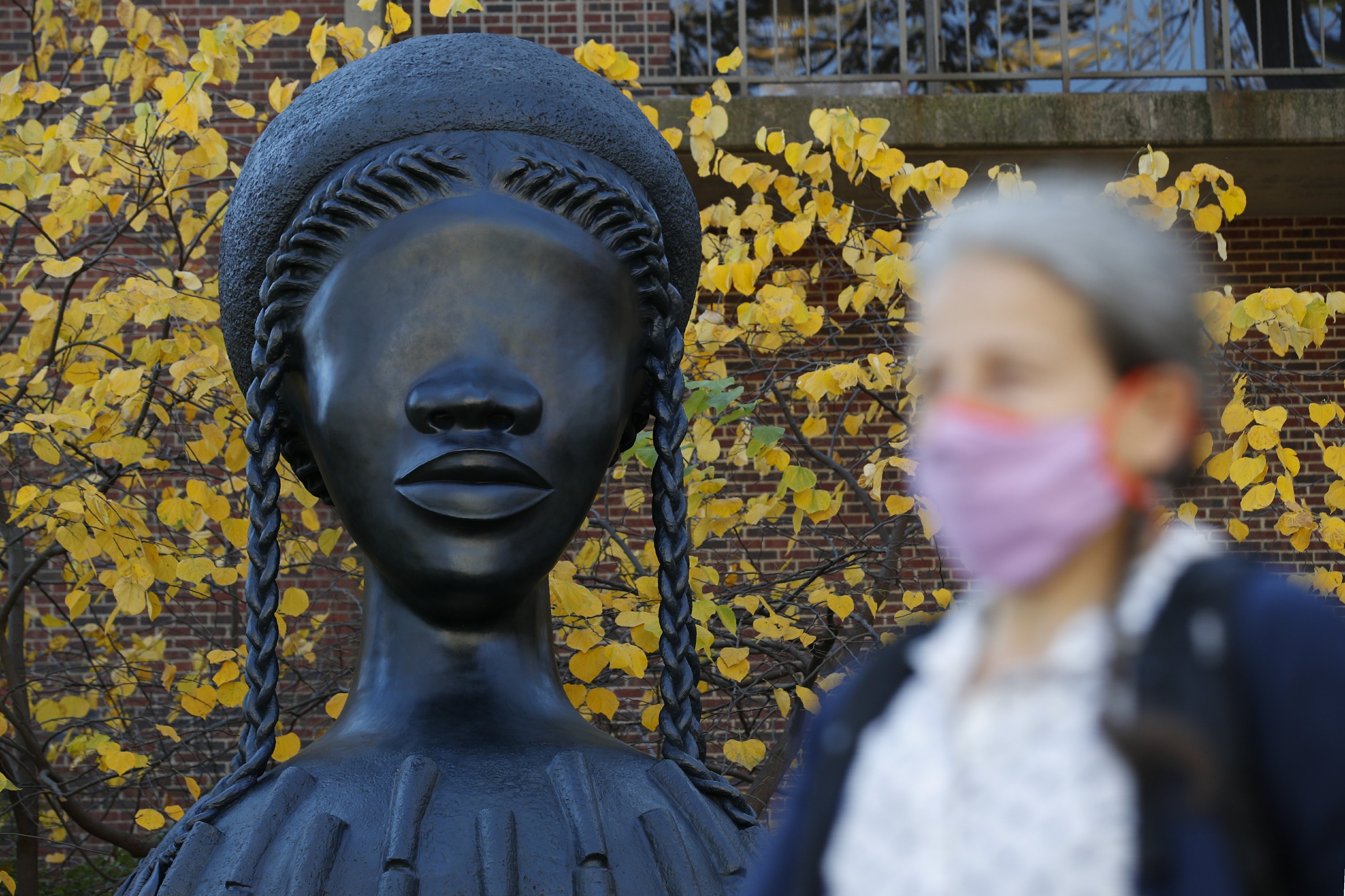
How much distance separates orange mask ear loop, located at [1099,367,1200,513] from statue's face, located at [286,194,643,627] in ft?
4.45

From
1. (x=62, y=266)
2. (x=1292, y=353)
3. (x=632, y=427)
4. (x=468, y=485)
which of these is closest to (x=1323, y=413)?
(x=632, y=427)

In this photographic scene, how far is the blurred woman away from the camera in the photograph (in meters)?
0.66

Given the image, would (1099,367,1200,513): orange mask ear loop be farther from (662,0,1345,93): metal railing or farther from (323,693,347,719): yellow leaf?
(662,0,1345,93): metal railing

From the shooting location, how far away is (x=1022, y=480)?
27.4 inches

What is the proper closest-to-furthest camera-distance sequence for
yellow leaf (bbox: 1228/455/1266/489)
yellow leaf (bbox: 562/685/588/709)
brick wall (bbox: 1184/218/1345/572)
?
yellow leaf (bbox: 1228/455/1266/489) → yellow leaf (bbox: 562/685/588/709) → brick wall (bbox: 1184/218/1345/572)

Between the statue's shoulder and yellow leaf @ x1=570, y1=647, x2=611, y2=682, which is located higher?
the statue's shoulder

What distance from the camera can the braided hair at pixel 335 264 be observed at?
7.06 feet

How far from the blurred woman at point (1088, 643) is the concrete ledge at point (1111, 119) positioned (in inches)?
285

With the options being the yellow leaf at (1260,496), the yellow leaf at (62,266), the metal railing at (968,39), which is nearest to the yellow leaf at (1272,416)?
the yellow leaf at (1260,496)

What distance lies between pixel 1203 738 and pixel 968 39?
8104 mm

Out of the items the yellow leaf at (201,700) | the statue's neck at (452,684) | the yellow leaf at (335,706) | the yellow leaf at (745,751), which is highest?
the statue's neck at (452,684)

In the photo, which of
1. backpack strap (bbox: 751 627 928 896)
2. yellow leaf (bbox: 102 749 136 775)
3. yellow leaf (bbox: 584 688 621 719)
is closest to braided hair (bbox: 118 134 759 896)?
backpack strap (bbox: 751 627 928 896)

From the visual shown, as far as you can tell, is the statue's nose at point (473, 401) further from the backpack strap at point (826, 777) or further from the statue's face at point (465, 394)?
the backpack strap at point (826, 777)

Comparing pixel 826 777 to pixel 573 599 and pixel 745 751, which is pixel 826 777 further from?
pixel 745 751
